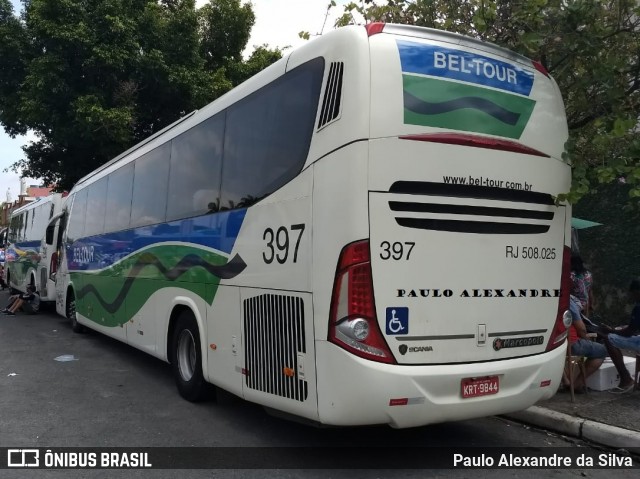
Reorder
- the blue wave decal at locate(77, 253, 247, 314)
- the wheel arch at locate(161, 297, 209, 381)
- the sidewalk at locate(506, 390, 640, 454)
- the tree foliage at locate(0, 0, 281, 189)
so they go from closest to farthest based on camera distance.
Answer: the sidewalk at locate(506, 390, 640, 454)
the blue wave decal at locate(77, 253, 247, 314)
the wheel arch at locate(161, 297, 209, 381)
the tree foliage at locate(0, 0, 281, 189)

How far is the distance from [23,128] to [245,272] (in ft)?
55.0

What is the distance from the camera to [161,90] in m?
16.7

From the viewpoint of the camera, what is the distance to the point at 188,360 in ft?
21.9

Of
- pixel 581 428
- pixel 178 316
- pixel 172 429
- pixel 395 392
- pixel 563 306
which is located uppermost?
pixel 563 306

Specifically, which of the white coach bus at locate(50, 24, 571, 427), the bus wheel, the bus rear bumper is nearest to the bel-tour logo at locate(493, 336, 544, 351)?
the white coach bus at locate(50, 24, 571, 427)

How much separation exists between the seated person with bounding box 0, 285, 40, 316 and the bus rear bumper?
14291 millimetres

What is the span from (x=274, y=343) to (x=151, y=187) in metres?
4.11

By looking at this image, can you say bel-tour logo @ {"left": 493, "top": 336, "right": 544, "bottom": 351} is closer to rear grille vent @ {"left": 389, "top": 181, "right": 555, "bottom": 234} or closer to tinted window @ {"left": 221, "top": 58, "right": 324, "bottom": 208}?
rear grille vent @ {"left": 389, "top": 181, "right": 555, "bottom": 234}

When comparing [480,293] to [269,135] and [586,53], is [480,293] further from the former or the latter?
[586,53]

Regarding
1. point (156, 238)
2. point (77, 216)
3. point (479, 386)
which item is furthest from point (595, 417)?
point (77, 216)

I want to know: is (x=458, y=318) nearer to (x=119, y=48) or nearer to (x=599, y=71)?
(x=599, y=71)

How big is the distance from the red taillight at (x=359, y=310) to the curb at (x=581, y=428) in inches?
100

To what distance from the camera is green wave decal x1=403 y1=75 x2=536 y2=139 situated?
4230 mm

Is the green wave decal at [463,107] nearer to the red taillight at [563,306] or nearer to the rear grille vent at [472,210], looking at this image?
the rear grille vent at [472,210]
